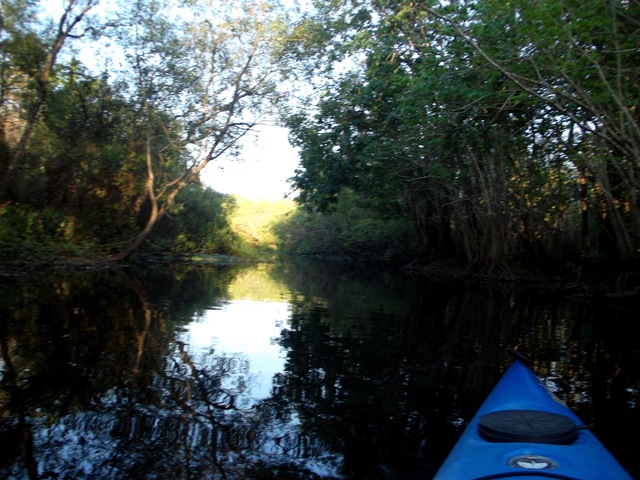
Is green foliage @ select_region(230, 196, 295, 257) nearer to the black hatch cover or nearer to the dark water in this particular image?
the dark water

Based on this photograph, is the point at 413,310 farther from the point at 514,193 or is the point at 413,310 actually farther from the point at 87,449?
the point at 514,193

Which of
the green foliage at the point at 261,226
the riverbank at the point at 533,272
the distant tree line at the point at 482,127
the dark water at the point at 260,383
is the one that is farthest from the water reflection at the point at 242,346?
the green foliage at the point at 261,226

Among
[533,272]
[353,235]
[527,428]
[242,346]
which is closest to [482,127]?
[242,346]

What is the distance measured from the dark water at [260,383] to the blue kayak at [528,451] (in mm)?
782

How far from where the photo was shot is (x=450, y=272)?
26.0 metres

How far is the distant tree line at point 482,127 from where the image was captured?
8.67m

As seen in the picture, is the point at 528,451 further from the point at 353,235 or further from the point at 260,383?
the point at 353,235

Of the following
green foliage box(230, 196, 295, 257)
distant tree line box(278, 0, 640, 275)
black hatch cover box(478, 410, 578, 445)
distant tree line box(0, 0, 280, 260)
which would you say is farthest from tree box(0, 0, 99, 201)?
green foliage box(230, 196, 295, 257)

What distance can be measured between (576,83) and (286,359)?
6.71 m

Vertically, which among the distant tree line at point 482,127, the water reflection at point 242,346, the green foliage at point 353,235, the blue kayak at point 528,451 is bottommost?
the water reflection at point 242,346

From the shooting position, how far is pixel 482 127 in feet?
34.5

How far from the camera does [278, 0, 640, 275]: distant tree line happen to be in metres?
8.67

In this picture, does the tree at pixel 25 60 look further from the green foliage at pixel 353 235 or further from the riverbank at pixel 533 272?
the green foliage at pixel 353 235

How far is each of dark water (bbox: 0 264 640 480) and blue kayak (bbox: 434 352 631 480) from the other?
78cm
